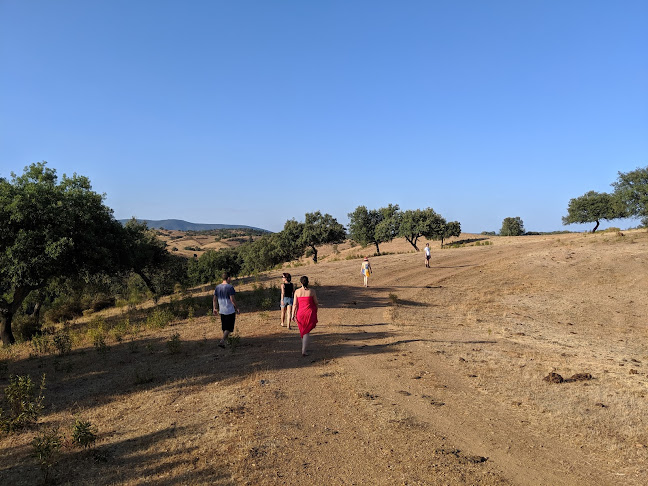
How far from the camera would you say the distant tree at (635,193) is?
45912mm

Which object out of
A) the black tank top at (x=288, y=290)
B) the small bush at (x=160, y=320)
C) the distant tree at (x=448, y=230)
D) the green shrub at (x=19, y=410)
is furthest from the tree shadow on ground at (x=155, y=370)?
the distant tree at (x=448, y=230)

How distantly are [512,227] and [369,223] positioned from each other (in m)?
56.7

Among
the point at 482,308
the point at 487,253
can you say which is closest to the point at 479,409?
the point at 482,308

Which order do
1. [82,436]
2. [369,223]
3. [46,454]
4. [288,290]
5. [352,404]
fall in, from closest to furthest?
[46,454], [82,436], [352,404], [288,290], [369,223]

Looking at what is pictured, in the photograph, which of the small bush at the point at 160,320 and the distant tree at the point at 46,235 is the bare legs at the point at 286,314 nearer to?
the small bush at the point at 160,320

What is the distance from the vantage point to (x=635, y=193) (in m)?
46.6

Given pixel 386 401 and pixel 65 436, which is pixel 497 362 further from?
pixel 65 436

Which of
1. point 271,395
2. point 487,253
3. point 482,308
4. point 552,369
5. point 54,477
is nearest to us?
point 54,477

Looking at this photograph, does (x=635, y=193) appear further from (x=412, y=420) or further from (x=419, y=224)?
(x=412, y=420)

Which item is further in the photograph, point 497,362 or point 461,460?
point 497,362

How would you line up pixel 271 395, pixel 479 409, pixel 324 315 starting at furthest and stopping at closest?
pixel 324 315
pixel 271 395
pixel 479 409

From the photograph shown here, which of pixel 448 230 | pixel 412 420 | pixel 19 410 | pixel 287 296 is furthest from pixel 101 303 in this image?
pixel 448 230

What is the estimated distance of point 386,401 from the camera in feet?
24.1

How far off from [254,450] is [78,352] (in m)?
9.97
